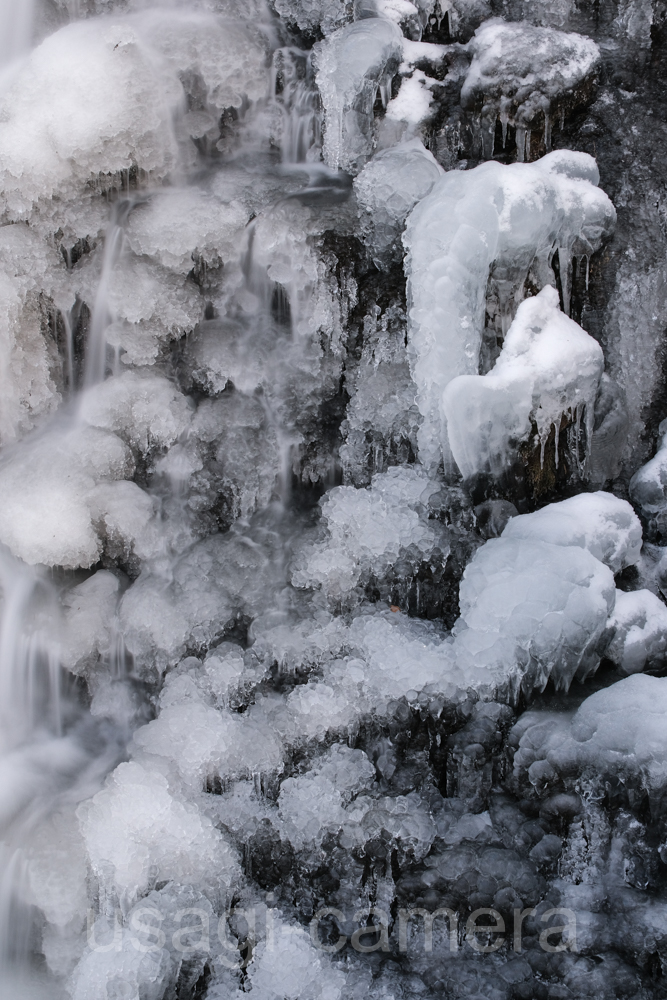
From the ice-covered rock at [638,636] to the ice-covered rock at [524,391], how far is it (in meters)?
0.83

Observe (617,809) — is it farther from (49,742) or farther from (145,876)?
(49,742)

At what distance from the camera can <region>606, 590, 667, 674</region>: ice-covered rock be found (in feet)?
12.0

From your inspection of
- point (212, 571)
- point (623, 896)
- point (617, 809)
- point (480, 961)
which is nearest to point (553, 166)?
point (212, 571)

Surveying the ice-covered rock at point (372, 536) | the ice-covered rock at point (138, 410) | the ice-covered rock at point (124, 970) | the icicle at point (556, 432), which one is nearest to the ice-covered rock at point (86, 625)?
the ice-covered rock at point (138, 410)

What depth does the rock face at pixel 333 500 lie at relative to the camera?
10.6 feet

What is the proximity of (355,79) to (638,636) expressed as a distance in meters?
3.42

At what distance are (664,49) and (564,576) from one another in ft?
10.2

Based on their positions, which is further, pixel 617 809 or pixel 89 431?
pixel 89 431

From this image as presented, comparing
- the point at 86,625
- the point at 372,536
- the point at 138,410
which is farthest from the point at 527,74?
the point at 86,625

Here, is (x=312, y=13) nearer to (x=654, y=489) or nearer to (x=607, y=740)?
(x=654, y=489)

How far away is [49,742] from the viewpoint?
4242 millimetres

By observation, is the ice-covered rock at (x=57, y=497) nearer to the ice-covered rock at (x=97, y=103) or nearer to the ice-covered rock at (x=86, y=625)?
the ice-covered rock at (x=86, y=625)

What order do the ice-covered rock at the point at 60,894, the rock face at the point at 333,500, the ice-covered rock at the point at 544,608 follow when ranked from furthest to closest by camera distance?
the ice-covered rock at the point at 544,608 < the ice-covered rock at the point at 60,894 < the rock face at the point at 333,500

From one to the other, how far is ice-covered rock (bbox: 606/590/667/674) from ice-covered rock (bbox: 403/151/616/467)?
1.25 m
